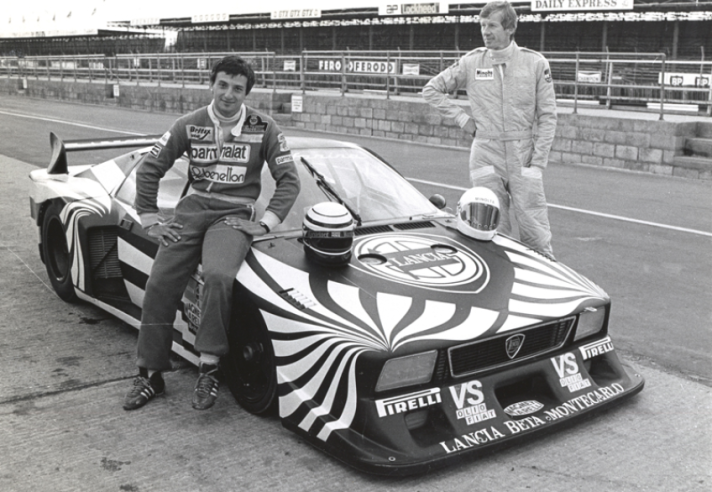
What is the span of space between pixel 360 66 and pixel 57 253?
52.9 ft

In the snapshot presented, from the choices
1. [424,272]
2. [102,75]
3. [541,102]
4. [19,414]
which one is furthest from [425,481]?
[102,75]

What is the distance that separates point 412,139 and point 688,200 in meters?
8.32

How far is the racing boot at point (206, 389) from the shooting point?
11.9 feet

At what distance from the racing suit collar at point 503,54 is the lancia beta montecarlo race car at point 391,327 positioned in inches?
46.1

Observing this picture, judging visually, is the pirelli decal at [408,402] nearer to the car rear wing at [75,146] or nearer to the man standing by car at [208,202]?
the man standing by car at [208,202]

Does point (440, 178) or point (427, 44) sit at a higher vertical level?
point (427, 44)

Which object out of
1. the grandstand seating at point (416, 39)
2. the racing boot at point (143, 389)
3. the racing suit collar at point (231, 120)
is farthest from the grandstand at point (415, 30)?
the racing boot at point (143, 389)

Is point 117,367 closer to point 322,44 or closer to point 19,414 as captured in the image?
point 19,414

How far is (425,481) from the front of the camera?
305cm

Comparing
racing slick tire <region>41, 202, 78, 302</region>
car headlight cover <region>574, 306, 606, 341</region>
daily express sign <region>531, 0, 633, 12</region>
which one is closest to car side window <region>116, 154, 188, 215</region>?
racing slick tire <region>41, 202, 78, 302</region>

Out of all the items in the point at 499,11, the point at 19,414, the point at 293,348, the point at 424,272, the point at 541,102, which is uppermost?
the point at 499,11

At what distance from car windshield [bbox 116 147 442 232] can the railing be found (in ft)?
35.1

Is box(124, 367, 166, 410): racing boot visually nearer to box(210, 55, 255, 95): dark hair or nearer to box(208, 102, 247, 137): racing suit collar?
box(208, 102, 247, 137): racing suit collar

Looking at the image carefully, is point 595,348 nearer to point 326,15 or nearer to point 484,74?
point 484,74
